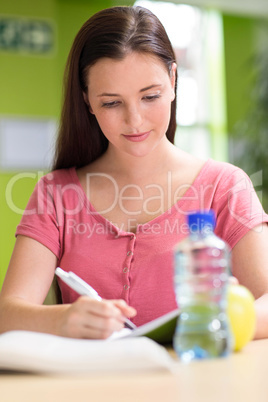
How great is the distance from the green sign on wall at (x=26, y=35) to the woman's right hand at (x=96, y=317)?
5015 millimetres

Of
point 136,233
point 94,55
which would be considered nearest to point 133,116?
point 94,55

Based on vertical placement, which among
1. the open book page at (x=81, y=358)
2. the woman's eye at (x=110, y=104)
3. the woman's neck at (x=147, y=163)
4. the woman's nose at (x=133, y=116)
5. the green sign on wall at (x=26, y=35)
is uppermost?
the green sign on wall at (x=26, y=35)

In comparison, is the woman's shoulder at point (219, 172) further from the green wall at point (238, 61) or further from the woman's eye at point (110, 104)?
the green wall at point (238, 61)

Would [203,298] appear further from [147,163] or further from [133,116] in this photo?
[147,163]

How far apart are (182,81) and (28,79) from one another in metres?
1.50

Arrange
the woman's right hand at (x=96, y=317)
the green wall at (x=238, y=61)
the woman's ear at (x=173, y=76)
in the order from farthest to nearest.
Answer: the green wall at (x=238, y=61), the woman's ear at (x=173, y=76), the woman's right hand at (x=96, y=317)

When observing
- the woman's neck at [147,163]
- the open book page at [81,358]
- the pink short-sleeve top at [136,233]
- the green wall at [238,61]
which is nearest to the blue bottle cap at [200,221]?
the open book page at [81,358]

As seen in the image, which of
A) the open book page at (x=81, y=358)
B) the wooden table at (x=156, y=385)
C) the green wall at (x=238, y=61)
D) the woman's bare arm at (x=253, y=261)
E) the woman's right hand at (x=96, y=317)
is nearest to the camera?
the wooden table at (x=156, y=385)

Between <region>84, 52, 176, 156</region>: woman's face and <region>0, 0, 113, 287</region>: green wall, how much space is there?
162 inches

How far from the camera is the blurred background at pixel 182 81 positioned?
18.2 ft

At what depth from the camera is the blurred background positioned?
5.55m

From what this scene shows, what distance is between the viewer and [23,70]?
5676 mm

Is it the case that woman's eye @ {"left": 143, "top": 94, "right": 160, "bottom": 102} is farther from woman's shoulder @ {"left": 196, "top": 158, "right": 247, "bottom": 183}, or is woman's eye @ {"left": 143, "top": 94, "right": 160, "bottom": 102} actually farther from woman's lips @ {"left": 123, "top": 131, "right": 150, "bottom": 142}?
woman's shoulder @ {"left": 196, "top": 158, "right": 247, "bottom": 183}

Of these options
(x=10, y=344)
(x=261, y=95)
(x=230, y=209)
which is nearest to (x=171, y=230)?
(x=230, y=209)
